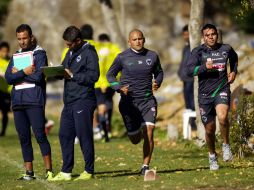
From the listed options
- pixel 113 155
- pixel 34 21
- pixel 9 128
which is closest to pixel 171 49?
pixel 34 21

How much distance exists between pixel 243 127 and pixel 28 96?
12.4ft

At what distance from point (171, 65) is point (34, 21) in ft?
22.1

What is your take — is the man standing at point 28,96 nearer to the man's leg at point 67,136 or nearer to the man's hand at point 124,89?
the man's leg at point 67,136

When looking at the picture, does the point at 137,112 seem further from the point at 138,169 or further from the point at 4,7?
the point at 4,7

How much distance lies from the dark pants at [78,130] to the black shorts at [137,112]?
0.50 metres

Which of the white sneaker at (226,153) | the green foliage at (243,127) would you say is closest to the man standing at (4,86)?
the green foliage at (243,127)

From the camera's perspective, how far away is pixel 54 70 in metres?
14.2

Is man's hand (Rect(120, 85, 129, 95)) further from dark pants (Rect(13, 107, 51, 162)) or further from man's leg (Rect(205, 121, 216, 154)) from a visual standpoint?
man's leg (Rect(205, 121, 216, 154))

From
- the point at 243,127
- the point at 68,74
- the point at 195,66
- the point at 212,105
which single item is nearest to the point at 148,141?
the point at 212,105

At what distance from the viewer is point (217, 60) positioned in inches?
594

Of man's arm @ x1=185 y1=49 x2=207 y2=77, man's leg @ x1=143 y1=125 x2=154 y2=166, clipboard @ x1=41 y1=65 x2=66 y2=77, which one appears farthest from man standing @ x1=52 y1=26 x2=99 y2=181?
man's arm @ x1=185 y1=49 x2=207 y2=77

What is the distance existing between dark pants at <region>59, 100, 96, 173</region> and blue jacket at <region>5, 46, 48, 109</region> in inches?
17.1

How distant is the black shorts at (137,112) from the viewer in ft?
48.7

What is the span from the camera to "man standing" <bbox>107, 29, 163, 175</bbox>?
14844 millimetres
